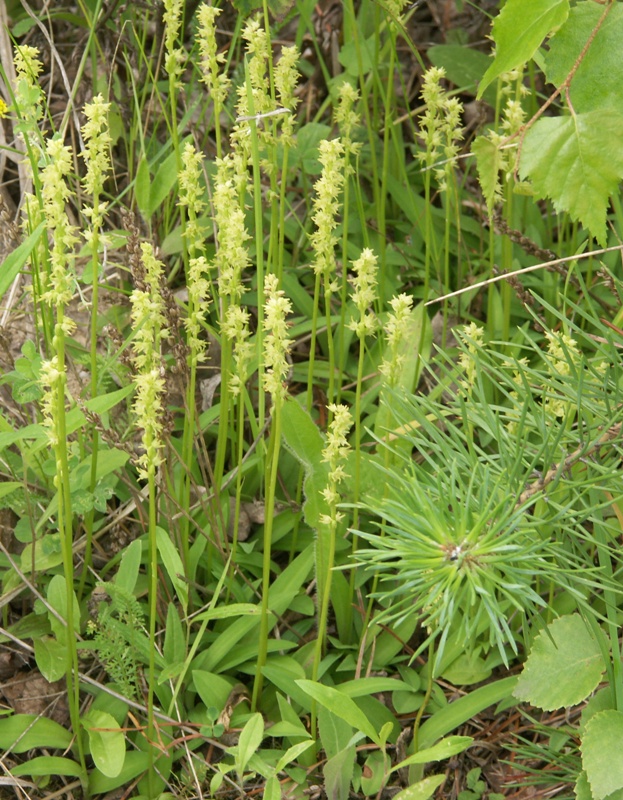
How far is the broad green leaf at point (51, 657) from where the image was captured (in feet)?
5.51

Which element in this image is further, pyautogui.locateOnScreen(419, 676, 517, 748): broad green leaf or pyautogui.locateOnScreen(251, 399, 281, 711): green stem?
pyautogui.locateOnScreen(419, 676, 517, 748): broad green leaf

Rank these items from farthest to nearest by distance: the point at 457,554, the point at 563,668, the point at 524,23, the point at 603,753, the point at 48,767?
the point at 48,767
the point at 563,668
the point at 603,753
the point at 524,23
the point at 457,554

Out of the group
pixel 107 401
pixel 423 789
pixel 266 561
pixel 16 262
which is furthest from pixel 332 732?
pixel 16 262

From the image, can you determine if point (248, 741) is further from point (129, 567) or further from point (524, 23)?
point (524, 23)

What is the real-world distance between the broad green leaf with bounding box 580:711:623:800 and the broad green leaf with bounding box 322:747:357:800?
0.40 m

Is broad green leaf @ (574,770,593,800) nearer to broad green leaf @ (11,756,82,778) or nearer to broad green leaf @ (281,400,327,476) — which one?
broad green leaf @ (281,400,327,476)

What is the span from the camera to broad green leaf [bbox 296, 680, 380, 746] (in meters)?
1.50

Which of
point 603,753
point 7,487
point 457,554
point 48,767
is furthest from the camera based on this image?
point 7,487

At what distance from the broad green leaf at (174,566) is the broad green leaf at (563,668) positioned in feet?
2.07

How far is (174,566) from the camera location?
172 cm

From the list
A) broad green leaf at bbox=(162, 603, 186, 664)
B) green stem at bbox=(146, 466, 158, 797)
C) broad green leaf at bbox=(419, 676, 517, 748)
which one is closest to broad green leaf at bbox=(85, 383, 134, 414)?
green stem at bbox=(146, 466, 158, 797)

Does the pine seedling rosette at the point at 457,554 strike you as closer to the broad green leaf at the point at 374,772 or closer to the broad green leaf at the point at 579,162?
the broad green leaf at the point at 579,162

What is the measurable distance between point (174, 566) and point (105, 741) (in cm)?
33

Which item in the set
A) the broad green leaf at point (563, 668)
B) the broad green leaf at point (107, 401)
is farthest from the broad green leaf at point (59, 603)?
the broad green leaf at point (563, 668)
